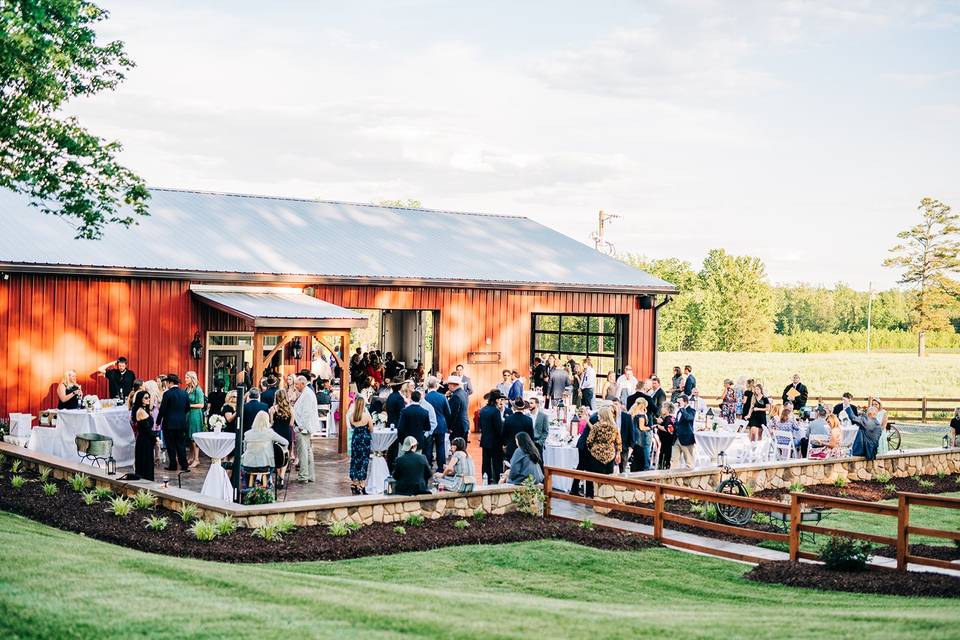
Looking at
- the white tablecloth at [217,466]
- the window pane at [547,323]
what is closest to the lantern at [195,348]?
the white tablecloth at [217,466]

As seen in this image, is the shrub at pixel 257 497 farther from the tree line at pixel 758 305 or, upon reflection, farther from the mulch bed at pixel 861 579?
the tree line at pixel 758 305

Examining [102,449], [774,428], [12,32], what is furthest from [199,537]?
[774,428]

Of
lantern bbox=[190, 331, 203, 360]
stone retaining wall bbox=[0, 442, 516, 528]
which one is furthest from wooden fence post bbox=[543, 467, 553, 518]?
lantern bbox=[190, 331, 203, 360]

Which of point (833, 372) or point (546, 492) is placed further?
point (833, 372)

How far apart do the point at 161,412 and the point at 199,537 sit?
4182mm

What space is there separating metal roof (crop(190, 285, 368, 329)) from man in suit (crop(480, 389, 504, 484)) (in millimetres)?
5500

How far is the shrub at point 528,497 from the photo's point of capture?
46.8 feet

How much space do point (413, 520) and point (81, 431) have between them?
6.44 metres

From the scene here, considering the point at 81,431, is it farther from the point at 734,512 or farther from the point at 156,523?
the point at 734,512

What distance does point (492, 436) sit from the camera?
590 inches

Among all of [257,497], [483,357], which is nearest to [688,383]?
[483,357]

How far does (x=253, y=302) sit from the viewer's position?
20.3 m

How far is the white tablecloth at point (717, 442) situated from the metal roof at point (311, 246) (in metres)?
7.55

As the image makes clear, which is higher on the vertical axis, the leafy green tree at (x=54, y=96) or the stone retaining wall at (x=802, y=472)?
→ the leafy green tree at (x=54, y=96)
